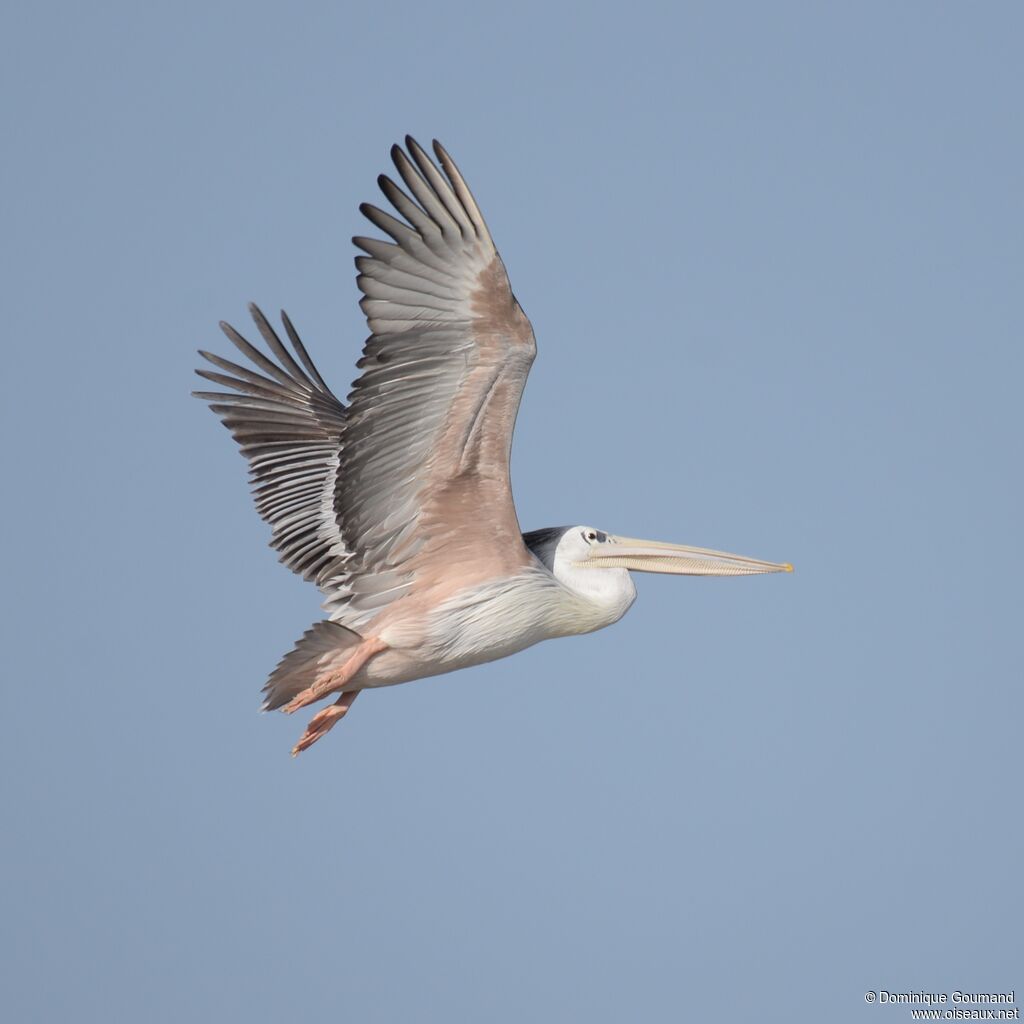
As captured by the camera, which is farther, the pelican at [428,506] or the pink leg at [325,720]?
the pink leg at [325,720]

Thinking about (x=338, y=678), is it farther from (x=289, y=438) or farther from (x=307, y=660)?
(x=289, y=438)

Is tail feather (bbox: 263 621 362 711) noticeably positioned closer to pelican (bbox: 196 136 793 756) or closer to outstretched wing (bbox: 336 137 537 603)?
pelican (bbox: 196 136 793 756)

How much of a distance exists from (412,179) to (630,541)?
11.4ft

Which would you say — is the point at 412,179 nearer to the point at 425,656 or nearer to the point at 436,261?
the point at 436,261

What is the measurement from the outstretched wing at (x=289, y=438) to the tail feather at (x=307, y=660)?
1.64m

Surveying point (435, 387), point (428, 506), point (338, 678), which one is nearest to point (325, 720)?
point (338, 678)

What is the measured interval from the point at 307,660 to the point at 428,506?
124 cm

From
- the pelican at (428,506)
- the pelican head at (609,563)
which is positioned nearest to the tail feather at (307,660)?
the pelican at (428,506)

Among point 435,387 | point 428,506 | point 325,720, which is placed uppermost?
point 435,387

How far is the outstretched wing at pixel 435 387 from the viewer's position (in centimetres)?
1020

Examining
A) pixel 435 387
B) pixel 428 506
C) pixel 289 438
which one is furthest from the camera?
pixel 289 438

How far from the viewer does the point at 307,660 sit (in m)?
11.4

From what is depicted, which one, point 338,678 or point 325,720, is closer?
point 338,678

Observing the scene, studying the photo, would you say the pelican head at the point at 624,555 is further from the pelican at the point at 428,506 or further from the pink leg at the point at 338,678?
the pink leg at the point at 338,678
